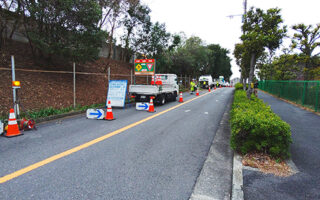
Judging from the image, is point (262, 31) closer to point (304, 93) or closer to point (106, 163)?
point (304, 93)

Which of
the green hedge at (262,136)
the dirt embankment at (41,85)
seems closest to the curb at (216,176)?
the green hedge at (262,136)

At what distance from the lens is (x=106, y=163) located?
3719 mm

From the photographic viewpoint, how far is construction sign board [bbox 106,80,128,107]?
10.6m

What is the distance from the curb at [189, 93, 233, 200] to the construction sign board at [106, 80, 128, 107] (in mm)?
6629

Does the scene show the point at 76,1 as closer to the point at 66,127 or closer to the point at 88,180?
the point at 66,127

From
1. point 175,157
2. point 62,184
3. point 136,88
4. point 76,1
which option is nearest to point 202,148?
point 175,157

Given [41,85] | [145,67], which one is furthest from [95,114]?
[145,67]

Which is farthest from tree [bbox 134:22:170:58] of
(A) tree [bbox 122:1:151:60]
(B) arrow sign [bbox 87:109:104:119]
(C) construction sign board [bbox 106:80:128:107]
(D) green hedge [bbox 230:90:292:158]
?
(D) green hedge [bbox 230:90:292:158]

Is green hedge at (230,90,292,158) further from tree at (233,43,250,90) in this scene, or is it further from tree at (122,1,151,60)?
tree at (122,1,151,60)

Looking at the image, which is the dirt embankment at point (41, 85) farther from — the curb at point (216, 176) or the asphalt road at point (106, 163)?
the curb at point (216, 176)

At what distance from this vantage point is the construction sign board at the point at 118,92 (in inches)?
416

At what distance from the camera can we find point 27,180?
304cm

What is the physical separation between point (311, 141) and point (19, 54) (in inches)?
601

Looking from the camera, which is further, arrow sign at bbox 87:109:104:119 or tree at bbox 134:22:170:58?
tree at bbox 134:22:170:58
